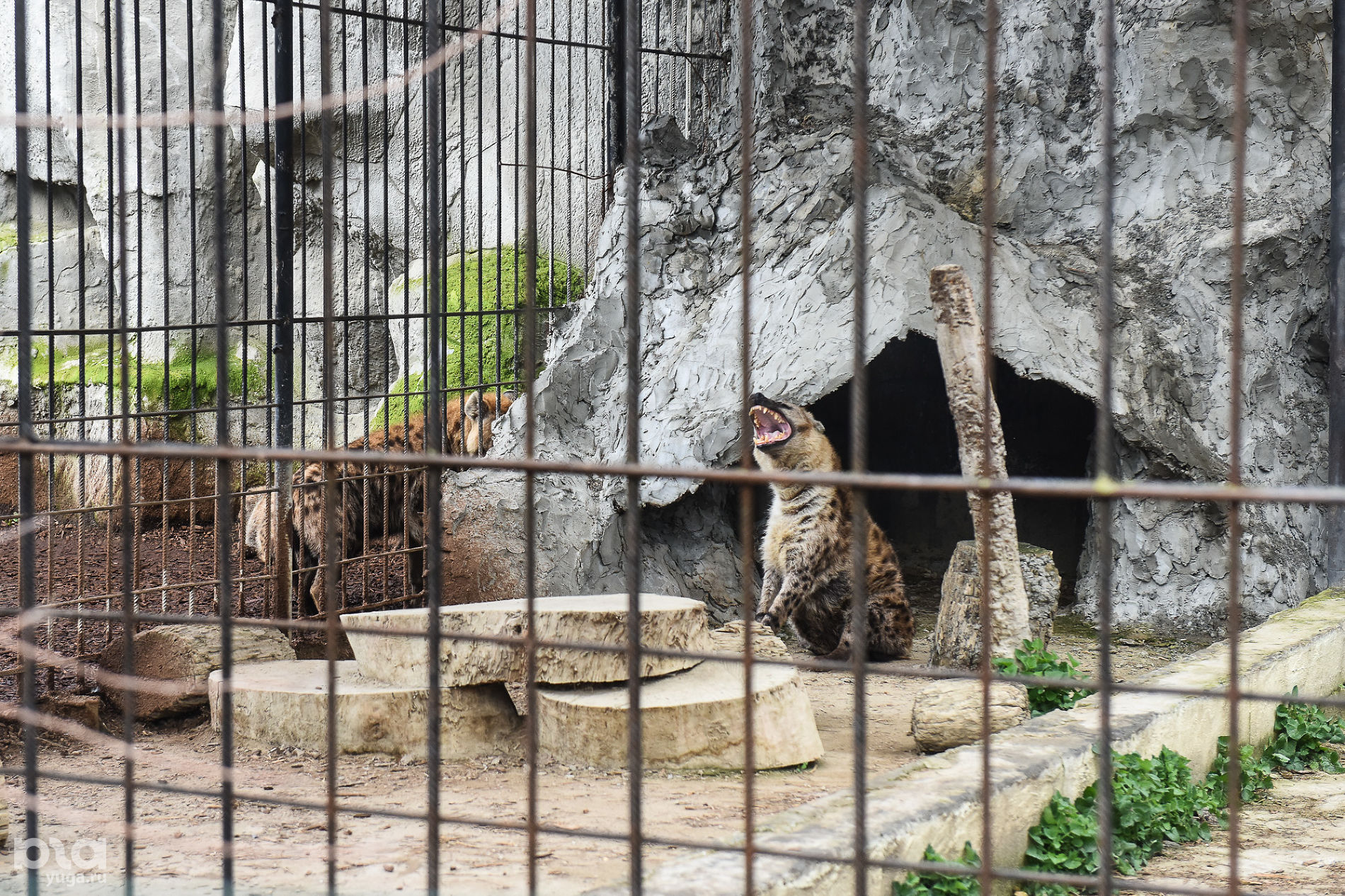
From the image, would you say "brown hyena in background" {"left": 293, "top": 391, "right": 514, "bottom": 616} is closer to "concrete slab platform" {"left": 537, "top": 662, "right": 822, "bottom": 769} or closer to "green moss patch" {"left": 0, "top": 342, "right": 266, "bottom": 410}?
"concrete slab platform" {"left": 537, "top": 662, "right": 822, "bottom": 769}

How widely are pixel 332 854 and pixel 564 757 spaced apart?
2.48 metres

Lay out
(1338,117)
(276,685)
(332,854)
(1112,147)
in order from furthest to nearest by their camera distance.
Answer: (1338,117) < (276,685) < (332,854) < (1112,147)

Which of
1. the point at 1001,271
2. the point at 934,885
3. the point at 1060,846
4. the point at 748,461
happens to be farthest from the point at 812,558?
the point at 748,461

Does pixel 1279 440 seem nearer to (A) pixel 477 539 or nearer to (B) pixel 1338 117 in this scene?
(B) pixel 1338 117

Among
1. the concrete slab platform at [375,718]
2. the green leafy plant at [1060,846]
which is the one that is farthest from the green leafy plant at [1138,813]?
the concrete slab platform at [375,718]

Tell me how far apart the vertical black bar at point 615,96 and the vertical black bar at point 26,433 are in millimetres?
5869

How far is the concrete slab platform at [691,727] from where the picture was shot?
470cm

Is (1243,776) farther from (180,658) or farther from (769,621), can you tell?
(180,658)

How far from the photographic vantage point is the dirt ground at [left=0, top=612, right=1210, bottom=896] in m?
3.57

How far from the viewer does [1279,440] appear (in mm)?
7727

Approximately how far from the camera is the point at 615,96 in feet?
28.6

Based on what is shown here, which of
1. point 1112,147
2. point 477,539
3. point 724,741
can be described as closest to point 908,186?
point 477,539

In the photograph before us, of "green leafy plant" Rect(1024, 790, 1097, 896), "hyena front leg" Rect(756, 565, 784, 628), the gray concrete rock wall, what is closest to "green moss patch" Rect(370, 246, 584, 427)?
the gray concrete rock wall

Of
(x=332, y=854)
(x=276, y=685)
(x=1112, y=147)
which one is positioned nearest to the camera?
(x=1112, y=147)
